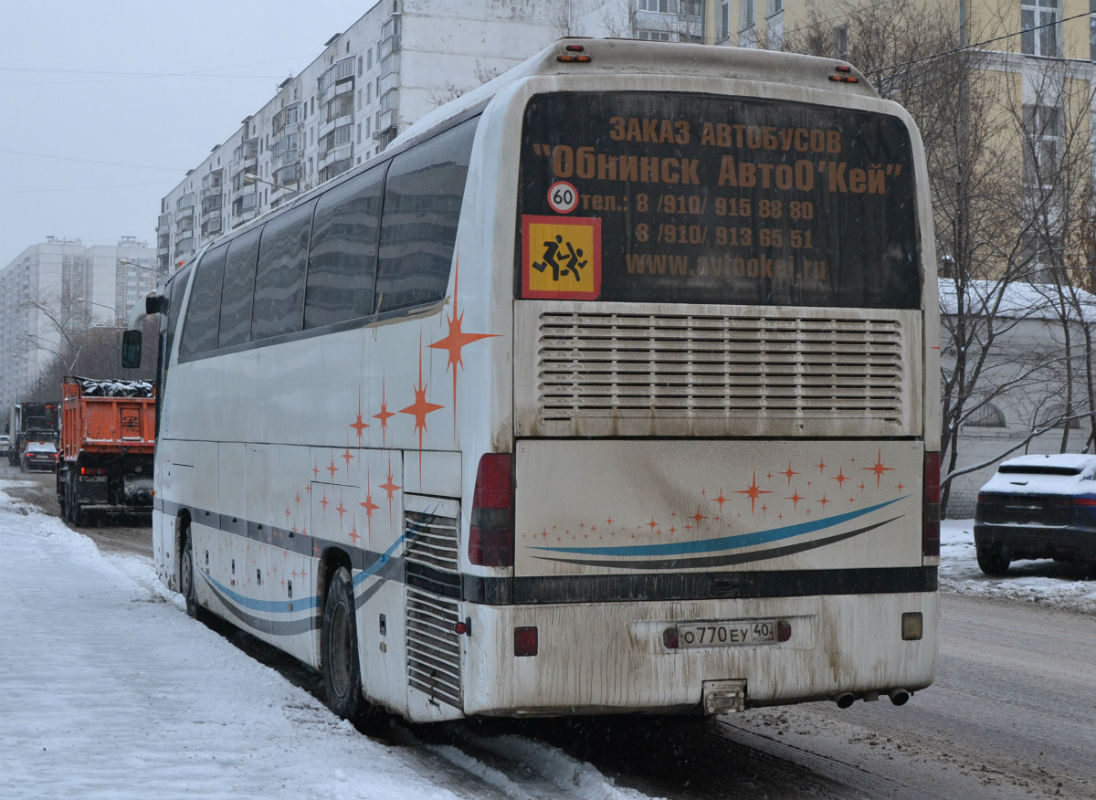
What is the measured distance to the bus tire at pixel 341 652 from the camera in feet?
27.7

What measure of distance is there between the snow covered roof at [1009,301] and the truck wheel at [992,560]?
8.83 meters

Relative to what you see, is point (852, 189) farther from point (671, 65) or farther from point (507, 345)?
point (507, 345)

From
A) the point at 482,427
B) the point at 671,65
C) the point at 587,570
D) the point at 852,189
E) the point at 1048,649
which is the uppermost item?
the point at 671,65

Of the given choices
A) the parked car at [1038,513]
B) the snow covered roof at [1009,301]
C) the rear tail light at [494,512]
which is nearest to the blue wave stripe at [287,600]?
the rear tail light at [494,512]

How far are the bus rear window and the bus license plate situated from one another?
4.94ft

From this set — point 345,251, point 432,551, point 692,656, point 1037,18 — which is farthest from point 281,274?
point 1037,18

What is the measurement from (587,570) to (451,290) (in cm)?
148

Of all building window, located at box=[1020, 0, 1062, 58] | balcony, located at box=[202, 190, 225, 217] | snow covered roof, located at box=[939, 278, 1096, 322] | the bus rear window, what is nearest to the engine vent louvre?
the bus rear window

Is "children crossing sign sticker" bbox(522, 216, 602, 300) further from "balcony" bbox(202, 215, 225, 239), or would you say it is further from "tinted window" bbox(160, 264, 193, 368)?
"balcony" bbox(202, 215, 225, 239)

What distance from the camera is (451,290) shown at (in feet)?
23.0

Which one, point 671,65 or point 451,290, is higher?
point 671,65

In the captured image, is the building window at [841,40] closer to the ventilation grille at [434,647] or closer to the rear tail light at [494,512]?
the ventilation grille at [434,647]

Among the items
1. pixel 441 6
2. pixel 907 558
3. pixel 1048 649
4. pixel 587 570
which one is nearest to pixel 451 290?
pixel 587 570

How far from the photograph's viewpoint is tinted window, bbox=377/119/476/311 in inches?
283
